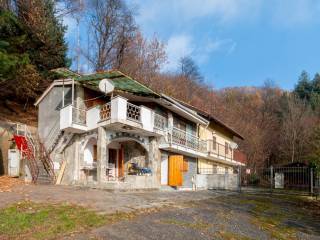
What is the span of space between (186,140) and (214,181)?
4.63 meters

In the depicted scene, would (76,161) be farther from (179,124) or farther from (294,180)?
(294,180)

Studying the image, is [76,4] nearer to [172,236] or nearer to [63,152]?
[63,152]

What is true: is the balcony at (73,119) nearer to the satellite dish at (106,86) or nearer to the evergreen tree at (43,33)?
the satellite dish at (106,86)

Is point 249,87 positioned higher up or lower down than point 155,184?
higher up

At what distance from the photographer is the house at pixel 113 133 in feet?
63.6

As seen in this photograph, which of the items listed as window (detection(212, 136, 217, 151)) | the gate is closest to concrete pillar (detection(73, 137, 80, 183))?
the gate

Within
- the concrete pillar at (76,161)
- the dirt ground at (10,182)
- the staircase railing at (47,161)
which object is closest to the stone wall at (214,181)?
the concrete pillar at (76,161)

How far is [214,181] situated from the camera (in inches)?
1130

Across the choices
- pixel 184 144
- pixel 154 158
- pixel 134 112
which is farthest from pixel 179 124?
pixel 134 112

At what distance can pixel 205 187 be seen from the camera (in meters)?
28.7

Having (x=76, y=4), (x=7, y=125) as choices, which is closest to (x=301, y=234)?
(x=7, y=125)

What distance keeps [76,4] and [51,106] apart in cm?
1562

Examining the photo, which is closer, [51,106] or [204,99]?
[51,106]

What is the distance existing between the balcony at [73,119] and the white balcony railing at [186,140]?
578 centimetres
